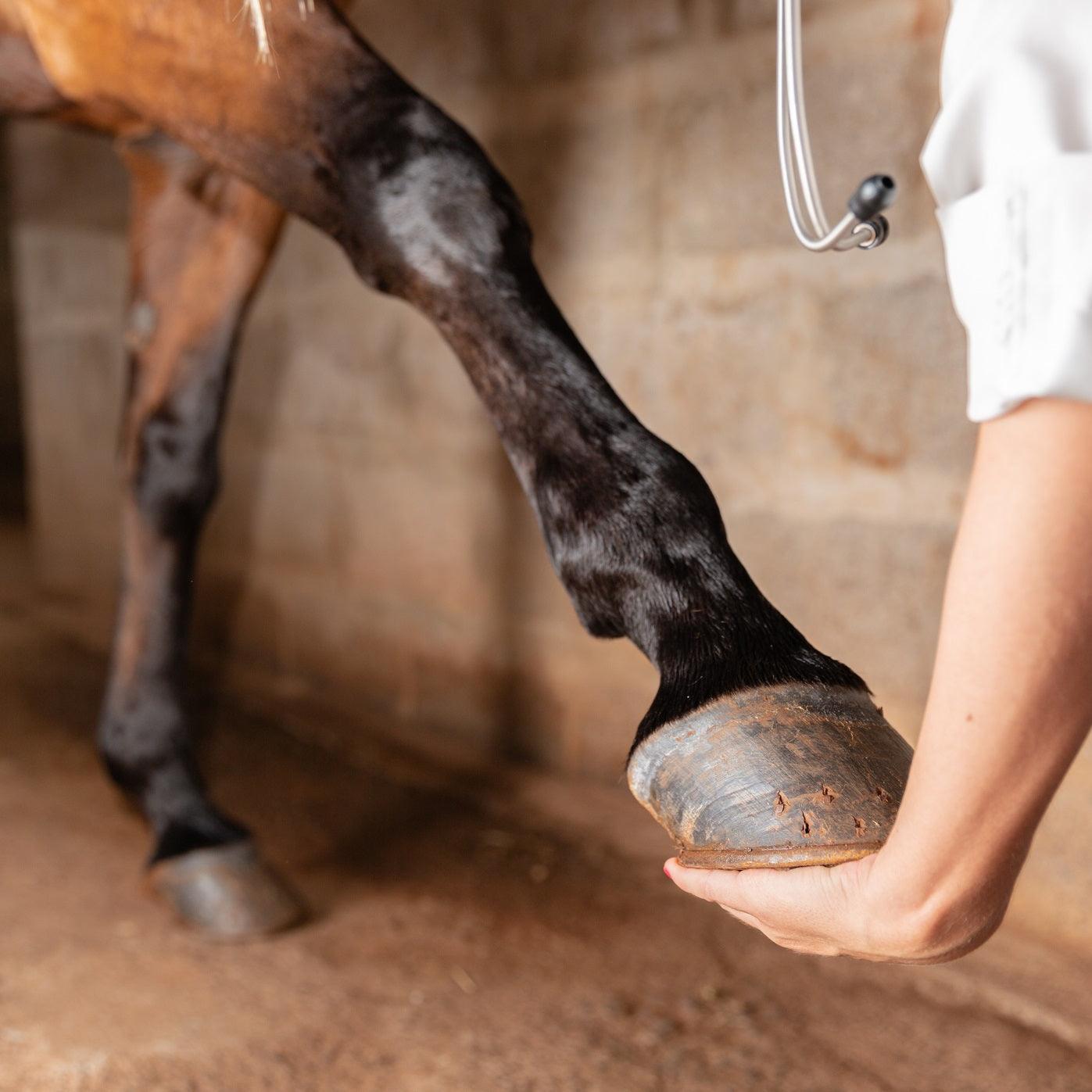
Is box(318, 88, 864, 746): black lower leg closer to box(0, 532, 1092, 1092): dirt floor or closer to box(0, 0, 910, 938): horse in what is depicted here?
box(0, 0, 910, 938): horse

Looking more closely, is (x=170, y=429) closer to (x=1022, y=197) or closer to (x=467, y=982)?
(x=467, y=982)

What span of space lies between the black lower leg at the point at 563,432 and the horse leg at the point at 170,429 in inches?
22.4

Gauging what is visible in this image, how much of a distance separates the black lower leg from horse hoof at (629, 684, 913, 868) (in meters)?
0.01

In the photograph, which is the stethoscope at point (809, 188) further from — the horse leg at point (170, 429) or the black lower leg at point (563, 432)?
the horse leg at point (170, 429)

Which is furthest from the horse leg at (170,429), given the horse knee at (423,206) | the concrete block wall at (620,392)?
the horse knee at (423,206)

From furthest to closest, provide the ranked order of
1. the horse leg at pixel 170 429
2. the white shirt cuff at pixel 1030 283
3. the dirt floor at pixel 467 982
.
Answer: the horse leg at pixel 170 429
the dirt floor at pixel 467 982
the white shirt cuff at pixel 1030 283

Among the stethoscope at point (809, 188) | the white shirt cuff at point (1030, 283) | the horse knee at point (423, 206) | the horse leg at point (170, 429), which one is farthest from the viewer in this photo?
the horse leg at point (170, 429)

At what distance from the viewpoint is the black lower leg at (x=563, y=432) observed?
58 centimetres

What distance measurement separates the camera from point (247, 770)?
1.65 meters

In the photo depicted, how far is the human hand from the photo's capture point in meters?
0.46

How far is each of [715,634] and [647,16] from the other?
42.6 inches

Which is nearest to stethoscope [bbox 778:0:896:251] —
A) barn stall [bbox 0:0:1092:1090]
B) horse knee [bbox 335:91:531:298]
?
horse knee [bbox 335:91:531:298]

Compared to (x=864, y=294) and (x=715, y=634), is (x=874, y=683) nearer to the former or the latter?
(x=864, y=294)

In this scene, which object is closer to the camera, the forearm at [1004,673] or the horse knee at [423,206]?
the forearm at [1004,673]
